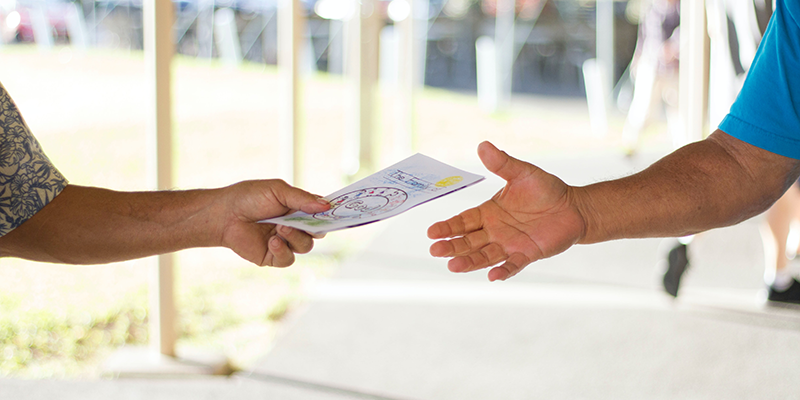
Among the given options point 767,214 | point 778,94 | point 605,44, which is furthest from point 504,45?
point 778,94

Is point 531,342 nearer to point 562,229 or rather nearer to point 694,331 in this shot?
point 694,331

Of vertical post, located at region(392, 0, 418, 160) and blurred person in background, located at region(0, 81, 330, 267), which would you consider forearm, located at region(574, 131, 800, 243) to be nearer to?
blurred person in background, located at region(0, 81, 330, 267)

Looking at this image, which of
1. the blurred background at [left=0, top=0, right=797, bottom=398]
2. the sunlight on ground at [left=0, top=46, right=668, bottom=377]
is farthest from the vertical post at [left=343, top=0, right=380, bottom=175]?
the sunlight on ground at [left=0, top=46, right=668, bottom=377]

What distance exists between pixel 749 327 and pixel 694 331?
0.28m

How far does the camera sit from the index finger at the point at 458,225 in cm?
158

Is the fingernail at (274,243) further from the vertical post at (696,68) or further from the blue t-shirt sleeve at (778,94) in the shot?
the vertical post at (696,68)

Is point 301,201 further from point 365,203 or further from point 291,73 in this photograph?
point 291,73

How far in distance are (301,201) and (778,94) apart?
113 cm

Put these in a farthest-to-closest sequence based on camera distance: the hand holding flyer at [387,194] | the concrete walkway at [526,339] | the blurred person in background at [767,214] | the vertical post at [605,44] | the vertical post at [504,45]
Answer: the vertical post at [504,45] → the vertical post at [605,44] → the blurred person in background at [767,214] → the concrete walkway at [526,339] → the hand holding flyer at [387,194]

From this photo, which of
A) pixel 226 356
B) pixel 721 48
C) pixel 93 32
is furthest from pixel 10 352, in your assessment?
pixel 93 32

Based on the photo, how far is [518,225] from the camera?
5.40 ft

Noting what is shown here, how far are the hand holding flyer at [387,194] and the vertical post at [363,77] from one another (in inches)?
184

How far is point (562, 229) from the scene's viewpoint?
1606 mm

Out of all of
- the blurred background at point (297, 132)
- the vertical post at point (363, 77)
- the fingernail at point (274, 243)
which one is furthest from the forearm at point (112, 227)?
the vertical post at point (363, 77)
